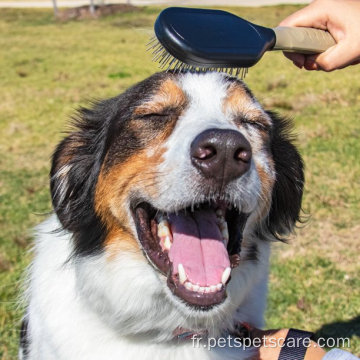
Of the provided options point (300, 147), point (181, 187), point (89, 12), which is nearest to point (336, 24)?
point (181, 187)

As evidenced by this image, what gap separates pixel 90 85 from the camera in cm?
1201

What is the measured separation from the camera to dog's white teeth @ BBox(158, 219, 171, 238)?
105 inches

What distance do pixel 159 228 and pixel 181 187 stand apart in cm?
33

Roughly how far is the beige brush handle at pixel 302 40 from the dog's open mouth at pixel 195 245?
76 cm

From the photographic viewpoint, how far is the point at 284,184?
326 centimetres

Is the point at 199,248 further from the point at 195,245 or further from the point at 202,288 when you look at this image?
the point at 202,288

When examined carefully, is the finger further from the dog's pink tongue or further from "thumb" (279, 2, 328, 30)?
the dog's pink tongue

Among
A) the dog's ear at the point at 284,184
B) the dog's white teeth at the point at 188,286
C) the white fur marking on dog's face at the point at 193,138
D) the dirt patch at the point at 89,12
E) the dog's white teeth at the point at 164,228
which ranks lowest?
the dirt patch at the point at 89,12

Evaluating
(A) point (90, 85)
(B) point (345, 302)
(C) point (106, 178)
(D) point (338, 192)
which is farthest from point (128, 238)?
(A) point (90, 85)

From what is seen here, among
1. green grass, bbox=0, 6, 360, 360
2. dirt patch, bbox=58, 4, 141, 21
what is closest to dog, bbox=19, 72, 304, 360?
green grass, bbox=0, 6, 360, 360

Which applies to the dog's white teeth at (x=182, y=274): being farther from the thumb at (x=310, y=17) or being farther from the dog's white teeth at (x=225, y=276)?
the thumb at (x=310, y=17)

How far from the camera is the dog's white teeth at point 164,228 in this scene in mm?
2656

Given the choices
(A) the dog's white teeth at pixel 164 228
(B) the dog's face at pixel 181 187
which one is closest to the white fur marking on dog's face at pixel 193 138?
(B) the dog's face at pixel 181 187

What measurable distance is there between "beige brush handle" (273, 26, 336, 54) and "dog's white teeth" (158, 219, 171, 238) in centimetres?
92
